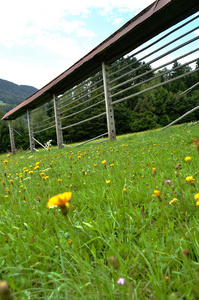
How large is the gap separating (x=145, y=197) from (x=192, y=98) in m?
30.9

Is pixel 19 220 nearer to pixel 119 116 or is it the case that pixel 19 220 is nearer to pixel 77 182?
pixel 77 182

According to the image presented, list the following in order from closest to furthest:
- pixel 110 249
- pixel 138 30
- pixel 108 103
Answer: pixel 110 249 < pixel 138 30 < pixel 108 103

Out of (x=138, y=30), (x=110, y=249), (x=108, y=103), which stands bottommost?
(x=110, y=249)

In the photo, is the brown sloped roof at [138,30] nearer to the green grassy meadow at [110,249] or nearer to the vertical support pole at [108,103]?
the vertical support pole at [108,103]

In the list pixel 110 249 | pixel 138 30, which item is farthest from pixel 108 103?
Answer: pixel 110 249

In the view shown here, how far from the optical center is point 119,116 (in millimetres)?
28141

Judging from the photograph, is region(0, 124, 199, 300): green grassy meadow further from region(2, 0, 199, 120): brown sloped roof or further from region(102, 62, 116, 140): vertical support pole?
region(102, 62, 116, 140): vertical support pole

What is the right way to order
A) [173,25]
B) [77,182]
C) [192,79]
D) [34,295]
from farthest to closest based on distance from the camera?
1. [192,79]
2. [173,25]
3. [77,182]
4. [34,295]

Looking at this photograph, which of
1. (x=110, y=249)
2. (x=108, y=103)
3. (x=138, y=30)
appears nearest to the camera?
(x=110, y=249)

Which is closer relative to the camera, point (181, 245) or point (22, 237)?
point (181, 245)

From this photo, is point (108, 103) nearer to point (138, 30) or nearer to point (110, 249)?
point (138, 30)

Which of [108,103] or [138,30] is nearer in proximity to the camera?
[138,30]

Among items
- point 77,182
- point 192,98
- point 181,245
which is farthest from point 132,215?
point 192,98

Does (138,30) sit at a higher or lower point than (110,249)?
higher
